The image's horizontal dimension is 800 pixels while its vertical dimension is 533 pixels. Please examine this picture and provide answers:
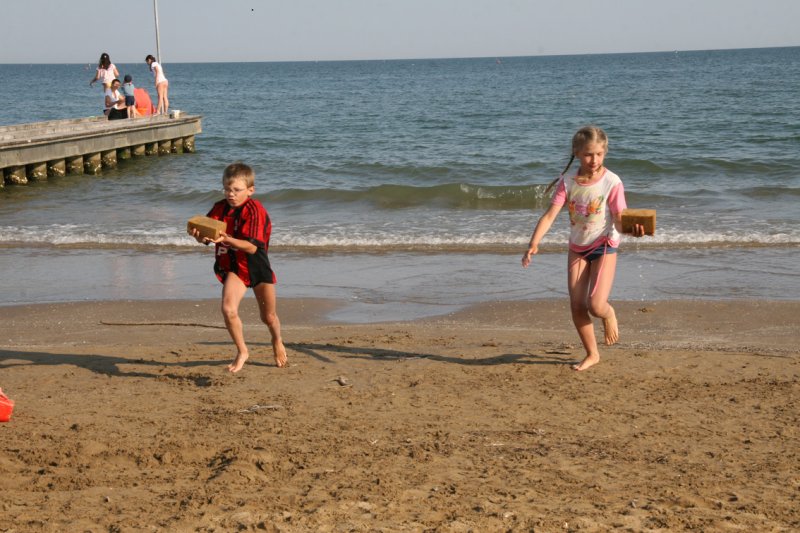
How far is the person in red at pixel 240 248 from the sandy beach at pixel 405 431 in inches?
18.4

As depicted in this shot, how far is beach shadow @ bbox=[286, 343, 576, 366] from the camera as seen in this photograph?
21.6 feet

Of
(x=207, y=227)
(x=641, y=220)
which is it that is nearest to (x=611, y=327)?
(x=641, y=220)

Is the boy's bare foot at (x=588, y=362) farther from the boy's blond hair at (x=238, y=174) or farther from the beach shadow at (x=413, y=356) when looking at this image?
the boy's blond hair at (x=238, y=174)

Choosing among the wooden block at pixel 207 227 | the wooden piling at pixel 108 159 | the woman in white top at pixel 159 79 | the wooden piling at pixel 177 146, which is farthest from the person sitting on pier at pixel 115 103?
the wooden block at pixel 207 227

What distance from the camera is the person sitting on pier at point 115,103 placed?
77.9 ft

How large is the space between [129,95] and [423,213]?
11.1m

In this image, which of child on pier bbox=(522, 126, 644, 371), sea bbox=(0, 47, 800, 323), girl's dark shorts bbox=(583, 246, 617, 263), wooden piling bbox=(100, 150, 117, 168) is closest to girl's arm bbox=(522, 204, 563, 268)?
child on pier bbox=(522, 126, 644, 371)

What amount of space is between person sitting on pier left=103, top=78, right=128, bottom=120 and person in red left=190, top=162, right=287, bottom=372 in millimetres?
18763

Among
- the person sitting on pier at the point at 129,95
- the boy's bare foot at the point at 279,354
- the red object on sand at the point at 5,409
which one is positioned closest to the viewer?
the red object on sand at the point at 5,409

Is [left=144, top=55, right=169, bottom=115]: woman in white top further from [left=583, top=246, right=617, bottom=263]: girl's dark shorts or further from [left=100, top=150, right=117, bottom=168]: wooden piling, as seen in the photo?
[left=583, top=246, right=617, bottom=263]: girl's dark shorts

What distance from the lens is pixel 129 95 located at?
24.2 m

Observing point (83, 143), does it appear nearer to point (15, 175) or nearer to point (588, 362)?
point (15, 175)

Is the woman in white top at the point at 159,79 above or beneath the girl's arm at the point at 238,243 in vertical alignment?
above

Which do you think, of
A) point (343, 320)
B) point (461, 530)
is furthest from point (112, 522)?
point (343, 320)
